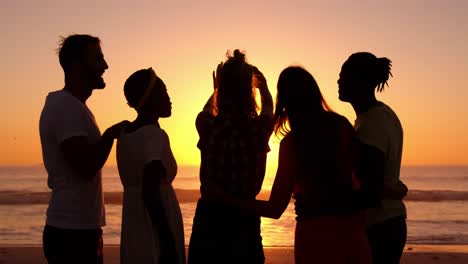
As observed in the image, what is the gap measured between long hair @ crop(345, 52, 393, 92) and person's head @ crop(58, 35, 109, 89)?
1.40 meters

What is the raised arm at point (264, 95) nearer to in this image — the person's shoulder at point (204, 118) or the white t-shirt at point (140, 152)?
the person's shoulder at point (204, 118)

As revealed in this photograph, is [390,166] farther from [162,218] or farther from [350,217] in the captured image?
[162,218]

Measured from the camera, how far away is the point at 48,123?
377 cm

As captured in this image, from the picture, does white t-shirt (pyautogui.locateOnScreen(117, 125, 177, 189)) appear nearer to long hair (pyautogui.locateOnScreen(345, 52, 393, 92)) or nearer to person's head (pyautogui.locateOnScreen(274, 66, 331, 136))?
person's head (pyautogui.locateOnScreen(274, 66, 331, 136))

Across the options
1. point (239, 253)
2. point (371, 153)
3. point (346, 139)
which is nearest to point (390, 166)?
point (371, 153)

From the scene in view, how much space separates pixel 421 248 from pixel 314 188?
34.8 ft

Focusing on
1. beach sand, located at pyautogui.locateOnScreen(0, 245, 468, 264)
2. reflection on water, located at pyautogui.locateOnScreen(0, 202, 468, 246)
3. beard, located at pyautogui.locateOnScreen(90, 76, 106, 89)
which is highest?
beard, located at pyautogui.locateOnScreen(90, 76, 106, 89)

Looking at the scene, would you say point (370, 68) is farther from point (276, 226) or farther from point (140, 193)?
point (276, 226)

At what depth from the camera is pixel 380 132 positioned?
373 cm

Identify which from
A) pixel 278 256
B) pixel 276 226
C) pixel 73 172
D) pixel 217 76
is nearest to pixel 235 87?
pixel 217 76

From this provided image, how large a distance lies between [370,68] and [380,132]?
402mm

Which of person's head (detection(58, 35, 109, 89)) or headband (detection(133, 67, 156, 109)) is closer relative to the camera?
headband (detection(133, 67, 156, 109))

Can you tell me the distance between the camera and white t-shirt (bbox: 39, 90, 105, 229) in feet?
12.2

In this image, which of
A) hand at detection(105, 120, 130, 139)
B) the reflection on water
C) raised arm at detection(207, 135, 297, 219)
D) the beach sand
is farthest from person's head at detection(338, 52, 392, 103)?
the reflection on water
